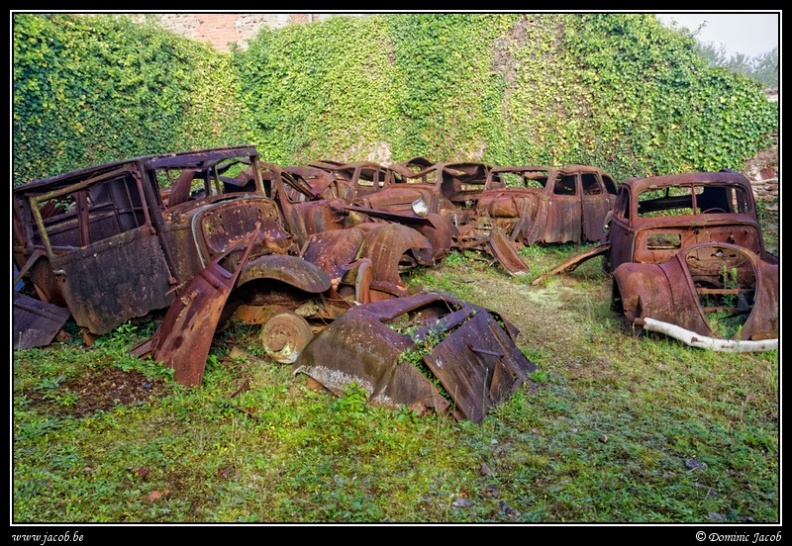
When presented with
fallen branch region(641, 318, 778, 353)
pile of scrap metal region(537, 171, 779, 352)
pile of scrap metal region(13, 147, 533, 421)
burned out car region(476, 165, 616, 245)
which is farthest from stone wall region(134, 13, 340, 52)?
fallen branch region(641, 318, 778, 353)

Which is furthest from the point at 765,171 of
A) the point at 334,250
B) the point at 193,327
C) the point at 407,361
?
the point at 193,327

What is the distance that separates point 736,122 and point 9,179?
1348cm

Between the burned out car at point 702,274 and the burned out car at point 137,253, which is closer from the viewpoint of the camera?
the burned out car at point 137,253

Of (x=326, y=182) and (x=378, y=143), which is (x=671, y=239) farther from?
(x=378, y=143)

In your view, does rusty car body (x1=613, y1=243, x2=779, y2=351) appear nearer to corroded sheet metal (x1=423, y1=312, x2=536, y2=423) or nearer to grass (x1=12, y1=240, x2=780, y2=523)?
grass (x1=12, y1=240, x2=780, y2=523)

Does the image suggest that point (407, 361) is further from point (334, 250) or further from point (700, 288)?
point (700, 288)

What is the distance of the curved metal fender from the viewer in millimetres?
5039

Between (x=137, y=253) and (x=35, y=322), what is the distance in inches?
43.7

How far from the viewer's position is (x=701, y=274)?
606 cm

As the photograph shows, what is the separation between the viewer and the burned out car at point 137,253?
512 cm

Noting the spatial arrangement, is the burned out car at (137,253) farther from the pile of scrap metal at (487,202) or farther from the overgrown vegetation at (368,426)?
the pile of scrap metal at (487,202)

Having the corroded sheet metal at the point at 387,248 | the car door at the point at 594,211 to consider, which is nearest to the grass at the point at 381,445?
the corroded sheet metal at the point at 387,248

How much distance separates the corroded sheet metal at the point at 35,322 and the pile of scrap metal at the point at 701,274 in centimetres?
536

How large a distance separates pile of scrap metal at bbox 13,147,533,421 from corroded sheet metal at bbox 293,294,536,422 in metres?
0.01
